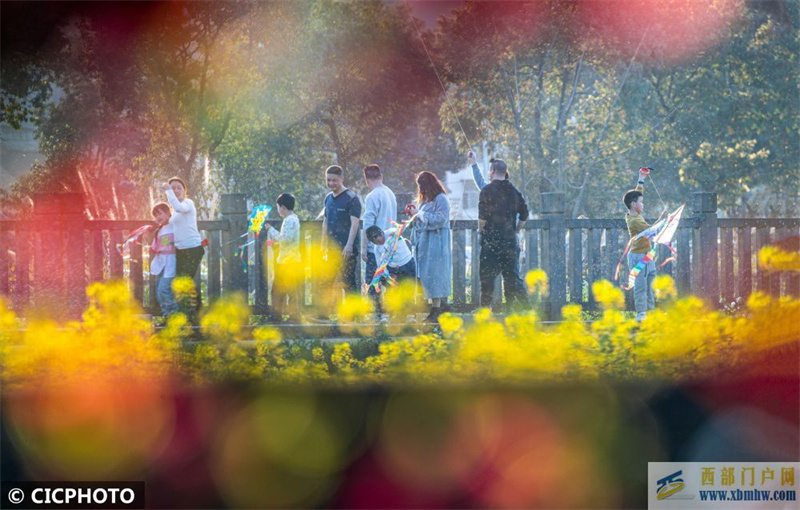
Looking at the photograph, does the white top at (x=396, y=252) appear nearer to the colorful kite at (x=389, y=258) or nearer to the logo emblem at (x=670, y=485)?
the colorful kite at (x=389, y=258)

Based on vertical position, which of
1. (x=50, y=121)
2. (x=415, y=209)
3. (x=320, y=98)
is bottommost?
(x=415, y=209)

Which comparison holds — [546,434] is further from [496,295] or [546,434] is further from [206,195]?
[206,195]

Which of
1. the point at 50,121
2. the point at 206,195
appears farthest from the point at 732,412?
the point at 206,195

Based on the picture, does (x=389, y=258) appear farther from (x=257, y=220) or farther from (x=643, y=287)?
(x=643, y=287)

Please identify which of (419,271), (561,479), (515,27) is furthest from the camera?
(515,27)

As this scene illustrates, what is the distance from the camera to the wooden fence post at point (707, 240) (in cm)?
952

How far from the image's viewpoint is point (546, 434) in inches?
124

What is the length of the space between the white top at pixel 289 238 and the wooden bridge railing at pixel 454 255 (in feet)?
1.20

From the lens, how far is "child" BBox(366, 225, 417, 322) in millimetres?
7699

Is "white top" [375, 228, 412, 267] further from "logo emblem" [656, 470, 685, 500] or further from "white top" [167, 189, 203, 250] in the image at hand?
"logo emblem" [656, 470, 685, 500]

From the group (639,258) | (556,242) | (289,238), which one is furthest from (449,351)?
(556,242)

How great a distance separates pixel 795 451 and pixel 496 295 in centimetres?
616

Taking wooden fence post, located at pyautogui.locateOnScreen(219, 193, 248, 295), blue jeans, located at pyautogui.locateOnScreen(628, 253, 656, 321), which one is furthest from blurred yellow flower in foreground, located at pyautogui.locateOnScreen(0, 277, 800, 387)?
wooden fence post, located at pyautogui.locateOnScreen(219, 193, 248, 295)

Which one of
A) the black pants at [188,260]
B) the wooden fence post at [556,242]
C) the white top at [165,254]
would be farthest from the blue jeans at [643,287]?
the white top at [165,254]
